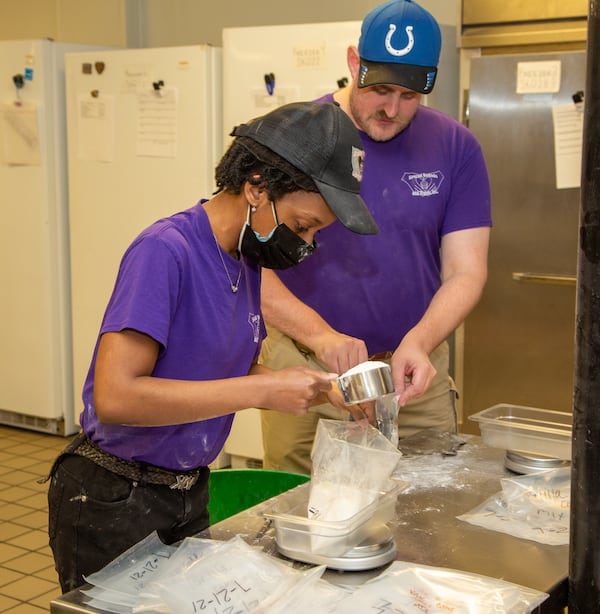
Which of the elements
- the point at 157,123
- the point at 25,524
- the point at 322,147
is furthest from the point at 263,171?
the point at 157,123

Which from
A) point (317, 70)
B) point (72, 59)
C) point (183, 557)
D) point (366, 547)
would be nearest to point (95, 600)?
point (183, 557)

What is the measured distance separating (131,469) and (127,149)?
9.54 ft

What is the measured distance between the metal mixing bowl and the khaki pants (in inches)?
26.1

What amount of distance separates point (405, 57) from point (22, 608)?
206 centimetres

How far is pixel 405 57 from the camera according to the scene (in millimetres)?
2104

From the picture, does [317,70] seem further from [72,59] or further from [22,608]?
[22,608]

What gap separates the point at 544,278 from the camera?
372cm

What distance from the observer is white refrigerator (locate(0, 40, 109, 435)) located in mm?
4547

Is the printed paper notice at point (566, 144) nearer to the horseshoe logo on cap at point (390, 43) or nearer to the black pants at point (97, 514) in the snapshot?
the horseshoe logo on cap at point (390, 43)

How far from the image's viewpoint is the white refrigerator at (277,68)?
3.73 m

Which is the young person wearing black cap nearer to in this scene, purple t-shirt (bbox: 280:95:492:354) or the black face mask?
the black face mask

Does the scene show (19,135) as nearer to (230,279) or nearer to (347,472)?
(230,279)

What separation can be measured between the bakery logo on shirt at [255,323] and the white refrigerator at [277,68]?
85.3 inches

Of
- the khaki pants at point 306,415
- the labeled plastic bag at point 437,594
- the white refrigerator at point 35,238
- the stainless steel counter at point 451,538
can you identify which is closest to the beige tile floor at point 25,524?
the white refrigerator at point 35,238
